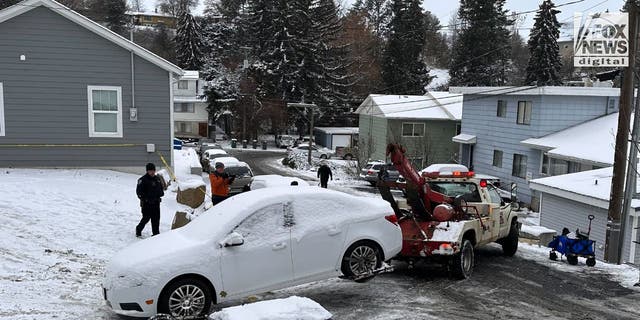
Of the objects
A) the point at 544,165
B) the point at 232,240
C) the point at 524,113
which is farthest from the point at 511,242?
the point at 524,113

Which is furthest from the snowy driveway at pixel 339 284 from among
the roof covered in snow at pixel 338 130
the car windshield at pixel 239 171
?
the roof covered in snow at pixel 338 130

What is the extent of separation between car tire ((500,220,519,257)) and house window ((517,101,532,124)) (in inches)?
734

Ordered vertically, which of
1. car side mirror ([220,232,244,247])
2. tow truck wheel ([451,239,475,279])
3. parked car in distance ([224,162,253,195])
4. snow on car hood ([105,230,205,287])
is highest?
car side mirror ([220,232,244,247])

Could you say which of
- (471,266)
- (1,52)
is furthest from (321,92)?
(471,266)

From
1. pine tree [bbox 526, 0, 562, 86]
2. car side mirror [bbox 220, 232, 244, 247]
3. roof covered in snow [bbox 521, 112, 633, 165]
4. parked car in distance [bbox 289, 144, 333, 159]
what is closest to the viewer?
car side mirror [bbox 220, 232, 244, 247]

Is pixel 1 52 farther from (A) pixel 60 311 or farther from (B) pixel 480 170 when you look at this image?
(B) pixel 480 170

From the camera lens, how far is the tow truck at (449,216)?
906cm

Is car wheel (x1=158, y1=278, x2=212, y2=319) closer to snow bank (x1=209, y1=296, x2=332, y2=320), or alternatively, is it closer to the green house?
snow bank (x1=209, y1=296, x2=332, y2=320)

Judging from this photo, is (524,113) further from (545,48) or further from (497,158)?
(545,48)

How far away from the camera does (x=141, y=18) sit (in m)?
93.6

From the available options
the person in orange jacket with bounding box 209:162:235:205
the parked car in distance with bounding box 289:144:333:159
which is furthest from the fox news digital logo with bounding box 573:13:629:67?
the parked car in distance with bounding box 289:144:333:159

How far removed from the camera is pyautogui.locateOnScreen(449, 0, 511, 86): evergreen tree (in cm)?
6194

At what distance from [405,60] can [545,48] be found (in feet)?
49.6

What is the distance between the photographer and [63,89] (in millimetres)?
16812
